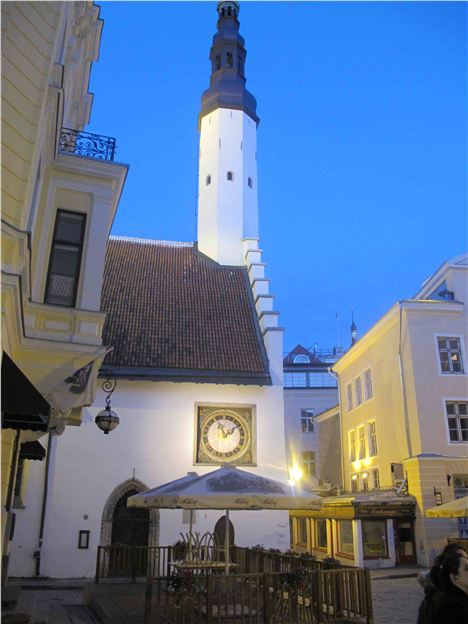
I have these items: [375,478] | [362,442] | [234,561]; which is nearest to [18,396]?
[234,561]

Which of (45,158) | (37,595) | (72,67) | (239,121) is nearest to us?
(45,158)

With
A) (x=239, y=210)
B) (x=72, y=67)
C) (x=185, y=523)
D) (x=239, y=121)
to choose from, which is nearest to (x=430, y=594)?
(x=72, y=67)

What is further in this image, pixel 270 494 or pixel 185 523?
pixel 185 523

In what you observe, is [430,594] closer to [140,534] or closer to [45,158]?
[45,158]

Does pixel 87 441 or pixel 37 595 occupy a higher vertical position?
pixel 87 441

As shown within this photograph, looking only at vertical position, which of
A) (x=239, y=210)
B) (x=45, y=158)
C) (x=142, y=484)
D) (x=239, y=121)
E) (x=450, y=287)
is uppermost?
(x=239, y=121)

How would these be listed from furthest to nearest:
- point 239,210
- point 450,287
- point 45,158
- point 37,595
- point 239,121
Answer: point 239,121
point 239,210
point 450,287
point 37,595
point 45,158

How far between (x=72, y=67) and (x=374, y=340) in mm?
19689

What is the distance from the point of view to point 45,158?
9.80m

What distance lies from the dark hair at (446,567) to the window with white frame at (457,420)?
66.9 feet

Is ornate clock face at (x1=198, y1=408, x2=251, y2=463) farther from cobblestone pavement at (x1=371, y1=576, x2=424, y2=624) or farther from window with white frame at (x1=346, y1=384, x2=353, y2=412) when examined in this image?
window with white frame at (x1=346, y1=384, x2=353, y2=412)

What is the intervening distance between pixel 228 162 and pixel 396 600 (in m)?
23.9

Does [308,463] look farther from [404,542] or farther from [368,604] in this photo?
[368,604]

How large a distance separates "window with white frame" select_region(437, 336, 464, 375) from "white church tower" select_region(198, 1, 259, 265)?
9.63 metres
